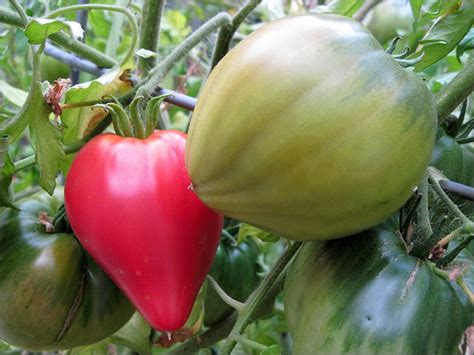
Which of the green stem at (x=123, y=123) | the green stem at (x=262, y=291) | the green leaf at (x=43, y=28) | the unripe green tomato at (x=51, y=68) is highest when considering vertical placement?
the green leaf at (x=43, y=28)

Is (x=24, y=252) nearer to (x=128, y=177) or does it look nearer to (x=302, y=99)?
(x=128, y=177)

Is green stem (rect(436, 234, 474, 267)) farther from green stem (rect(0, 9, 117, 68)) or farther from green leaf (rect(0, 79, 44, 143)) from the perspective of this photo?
green stem (rect(0, 9, 117, 68))

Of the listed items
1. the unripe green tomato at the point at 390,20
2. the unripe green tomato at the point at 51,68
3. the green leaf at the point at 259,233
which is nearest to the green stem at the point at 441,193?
the green leaf at the point at 259,233

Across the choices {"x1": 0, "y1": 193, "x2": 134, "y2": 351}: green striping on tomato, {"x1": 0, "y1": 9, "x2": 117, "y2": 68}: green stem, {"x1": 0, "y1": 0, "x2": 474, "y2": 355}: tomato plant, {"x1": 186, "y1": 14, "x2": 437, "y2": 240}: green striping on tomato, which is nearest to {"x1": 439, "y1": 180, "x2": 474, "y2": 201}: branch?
{"x1": 0, "y1": 0, "x2": 474, "y2": 355}: tomato plant

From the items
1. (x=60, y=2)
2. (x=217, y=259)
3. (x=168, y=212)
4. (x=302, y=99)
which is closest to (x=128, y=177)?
(x=168, y=212)

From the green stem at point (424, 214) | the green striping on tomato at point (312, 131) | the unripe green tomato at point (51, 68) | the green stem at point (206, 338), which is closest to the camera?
the green striping on tomato at point (312, 131)

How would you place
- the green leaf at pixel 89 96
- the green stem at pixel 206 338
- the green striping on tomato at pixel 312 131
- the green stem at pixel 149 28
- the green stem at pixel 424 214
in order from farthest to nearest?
the green stem at pixel 206 338, the green stem at pixel 149 28, the green leaf at pixel 89 96, the green stem at pixel 424 214, the green striping on tomato at pixel 312 131

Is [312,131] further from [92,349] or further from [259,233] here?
[92,349]

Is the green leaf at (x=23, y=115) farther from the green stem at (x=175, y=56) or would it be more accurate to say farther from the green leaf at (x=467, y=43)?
the green leaf at (x=467, y=43)
